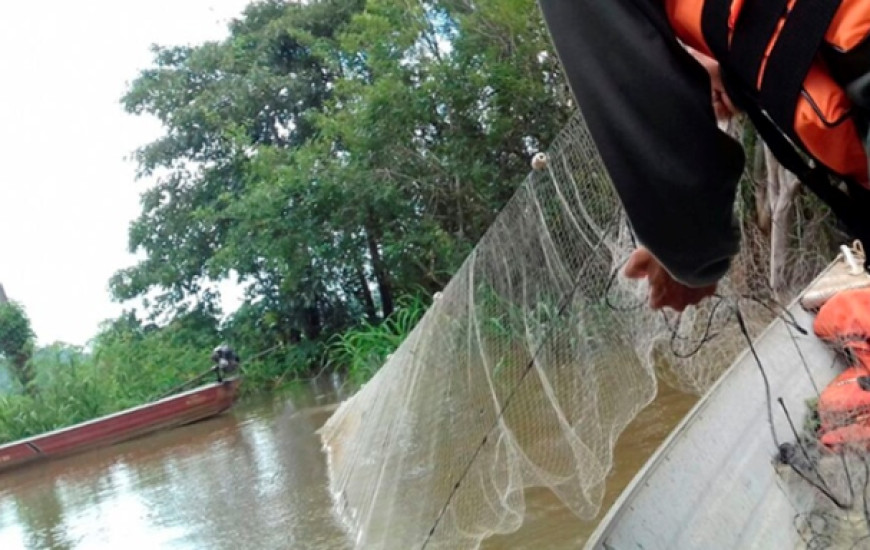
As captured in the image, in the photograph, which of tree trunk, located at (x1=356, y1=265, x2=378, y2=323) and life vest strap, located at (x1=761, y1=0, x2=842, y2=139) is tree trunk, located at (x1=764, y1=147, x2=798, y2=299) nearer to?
life vest strap, located at (x1=761, y1=0, x2=842, y2=139)

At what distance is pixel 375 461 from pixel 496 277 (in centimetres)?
139

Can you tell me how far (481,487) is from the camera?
139 inches

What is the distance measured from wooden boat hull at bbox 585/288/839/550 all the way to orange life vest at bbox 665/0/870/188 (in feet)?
4.73

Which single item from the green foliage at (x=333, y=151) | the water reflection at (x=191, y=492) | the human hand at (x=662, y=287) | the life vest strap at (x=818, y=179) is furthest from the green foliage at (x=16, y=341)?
the life vest strap at (x=818, y=179)

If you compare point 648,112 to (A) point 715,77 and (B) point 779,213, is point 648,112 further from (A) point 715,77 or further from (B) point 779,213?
(B) point 779,213

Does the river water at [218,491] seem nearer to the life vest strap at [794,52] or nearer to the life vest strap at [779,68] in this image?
the life vest strap at [779,68]

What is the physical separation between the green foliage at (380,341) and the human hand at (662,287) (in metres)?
9.16

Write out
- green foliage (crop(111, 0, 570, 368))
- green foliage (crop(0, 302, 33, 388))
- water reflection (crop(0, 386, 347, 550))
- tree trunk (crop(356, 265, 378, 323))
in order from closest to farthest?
water reflection (crop(0, 386, 347, 550)), green foliage (crop(111, 0, 570, 368)), green foliage (crop(0, 302, 33, 388)), tree trunk (crop(356, 265, 378, 323))


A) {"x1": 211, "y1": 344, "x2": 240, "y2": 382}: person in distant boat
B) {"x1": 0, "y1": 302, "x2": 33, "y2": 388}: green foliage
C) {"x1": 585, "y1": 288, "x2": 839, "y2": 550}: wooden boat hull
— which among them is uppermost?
{"x1": 0, "y1": 302, "x2": 33, "y2": 388}: green foliage

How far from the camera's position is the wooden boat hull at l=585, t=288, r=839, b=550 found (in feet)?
7.28

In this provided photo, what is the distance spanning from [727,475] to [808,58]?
2232 millimetres

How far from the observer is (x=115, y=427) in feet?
38.3

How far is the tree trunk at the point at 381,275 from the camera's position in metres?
13.4

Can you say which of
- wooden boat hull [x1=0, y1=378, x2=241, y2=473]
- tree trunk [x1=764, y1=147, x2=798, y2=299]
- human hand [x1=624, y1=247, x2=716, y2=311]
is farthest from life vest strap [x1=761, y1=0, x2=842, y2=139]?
wooden boat hull [x1=0, y1=378, x2=241, y2=473]
